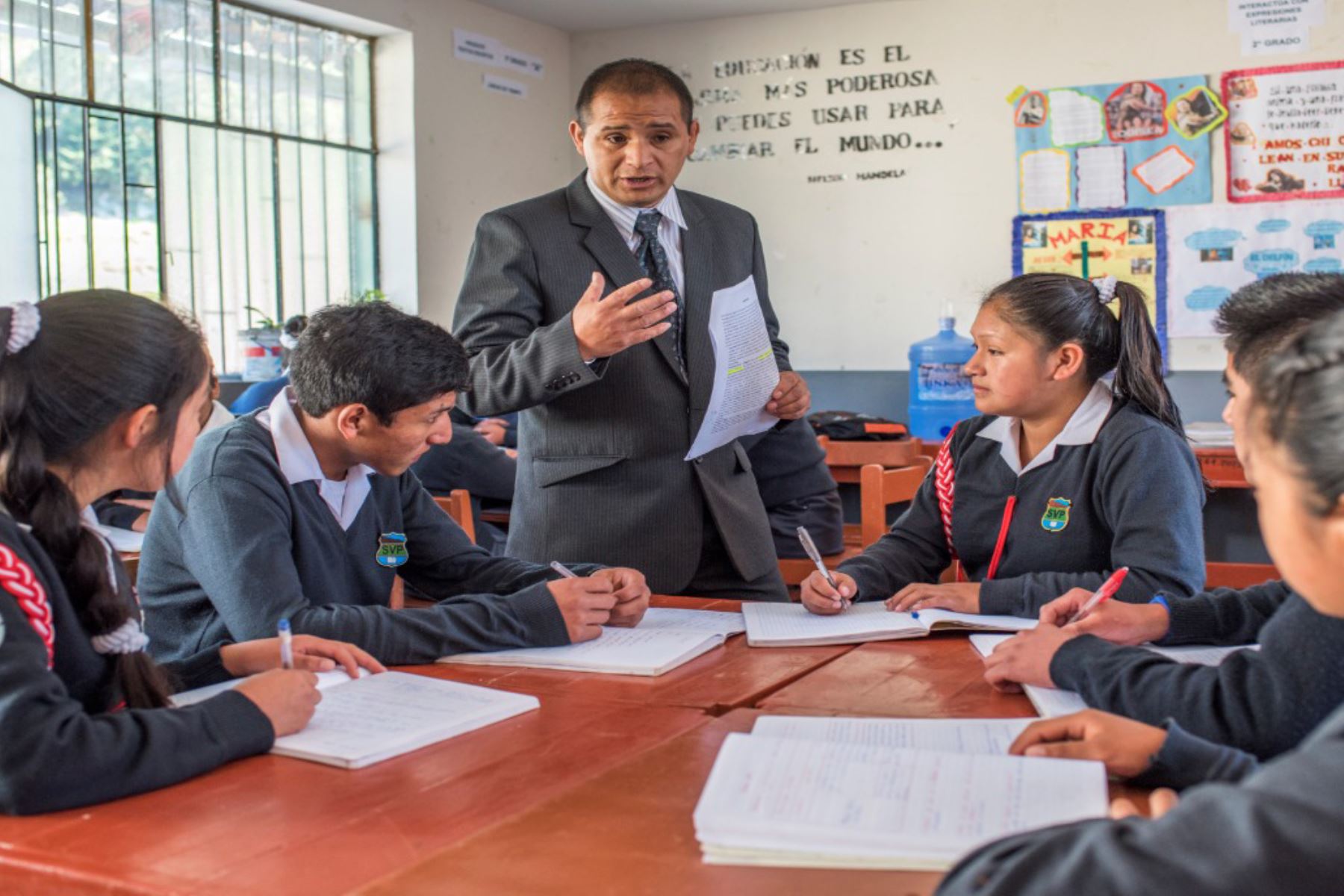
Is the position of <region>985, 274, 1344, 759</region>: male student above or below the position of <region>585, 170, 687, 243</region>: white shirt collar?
below

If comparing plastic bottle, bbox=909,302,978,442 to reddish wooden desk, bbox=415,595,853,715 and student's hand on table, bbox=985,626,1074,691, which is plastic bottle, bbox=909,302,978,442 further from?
student's hand on table, bbox=985,626,1074,691

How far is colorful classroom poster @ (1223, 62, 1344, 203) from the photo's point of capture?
14.1 feet

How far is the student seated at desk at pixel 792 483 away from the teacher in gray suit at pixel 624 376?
23.9 inches

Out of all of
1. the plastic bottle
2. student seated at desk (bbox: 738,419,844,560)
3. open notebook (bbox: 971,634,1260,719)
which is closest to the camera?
open notebook (bbox: 971,634,1260,719)

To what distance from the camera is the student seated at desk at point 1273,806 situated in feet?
2.16

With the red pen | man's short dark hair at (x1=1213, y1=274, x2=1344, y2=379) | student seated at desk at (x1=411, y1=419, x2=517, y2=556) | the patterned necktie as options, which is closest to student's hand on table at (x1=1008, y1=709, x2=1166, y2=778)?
the red pen

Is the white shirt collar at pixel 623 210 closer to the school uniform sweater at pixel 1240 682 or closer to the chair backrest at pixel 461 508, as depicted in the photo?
the chair backrest at pixel 461 508

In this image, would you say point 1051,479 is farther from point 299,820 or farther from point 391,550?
point 299,820

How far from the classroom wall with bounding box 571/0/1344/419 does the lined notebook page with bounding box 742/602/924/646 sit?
309 cm

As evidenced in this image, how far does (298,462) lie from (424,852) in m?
0.88

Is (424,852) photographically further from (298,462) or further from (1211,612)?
(1211,612)

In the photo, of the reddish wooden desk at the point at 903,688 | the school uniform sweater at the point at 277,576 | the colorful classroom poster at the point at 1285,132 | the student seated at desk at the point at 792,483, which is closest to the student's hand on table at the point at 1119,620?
the reddish wooden desk at the point at 903,688

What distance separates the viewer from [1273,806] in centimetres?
67

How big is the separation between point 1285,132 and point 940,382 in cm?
139
